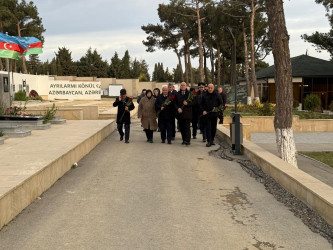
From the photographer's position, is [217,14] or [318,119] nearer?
[318,119]

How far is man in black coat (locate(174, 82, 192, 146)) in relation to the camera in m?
13.3

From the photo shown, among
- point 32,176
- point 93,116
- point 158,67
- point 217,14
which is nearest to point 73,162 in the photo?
point 32,176

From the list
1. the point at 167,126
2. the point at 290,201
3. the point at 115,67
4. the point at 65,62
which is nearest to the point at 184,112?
the point at 167,126

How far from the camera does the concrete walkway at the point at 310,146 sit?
1114cm

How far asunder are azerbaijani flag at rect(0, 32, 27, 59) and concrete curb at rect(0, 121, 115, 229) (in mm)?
4758

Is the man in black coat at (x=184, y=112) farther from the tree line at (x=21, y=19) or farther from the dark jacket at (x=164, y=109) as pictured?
the tree line at (x=21, y=19)

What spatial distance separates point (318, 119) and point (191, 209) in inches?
696

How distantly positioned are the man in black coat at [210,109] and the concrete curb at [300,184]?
284 centimetres

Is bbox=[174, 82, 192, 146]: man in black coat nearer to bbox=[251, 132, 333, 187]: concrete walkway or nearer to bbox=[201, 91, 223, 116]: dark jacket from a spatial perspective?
bbox=[201, 91, 223, 116]: dark jacket

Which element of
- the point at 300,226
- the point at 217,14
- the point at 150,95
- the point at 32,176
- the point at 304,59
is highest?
the point at 217,14

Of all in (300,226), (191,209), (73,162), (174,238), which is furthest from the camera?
(73,162)

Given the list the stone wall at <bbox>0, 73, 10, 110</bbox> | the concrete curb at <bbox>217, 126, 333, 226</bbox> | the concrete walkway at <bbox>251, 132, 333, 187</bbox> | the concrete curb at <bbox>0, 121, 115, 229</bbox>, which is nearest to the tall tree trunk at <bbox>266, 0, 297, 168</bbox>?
the concrete curb at <bbox>217, 126, 333, 226</bbox>

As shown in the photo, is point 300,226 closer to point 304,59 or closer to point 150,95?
point 150,95

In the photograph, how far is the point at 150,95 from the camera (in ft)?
45.8
